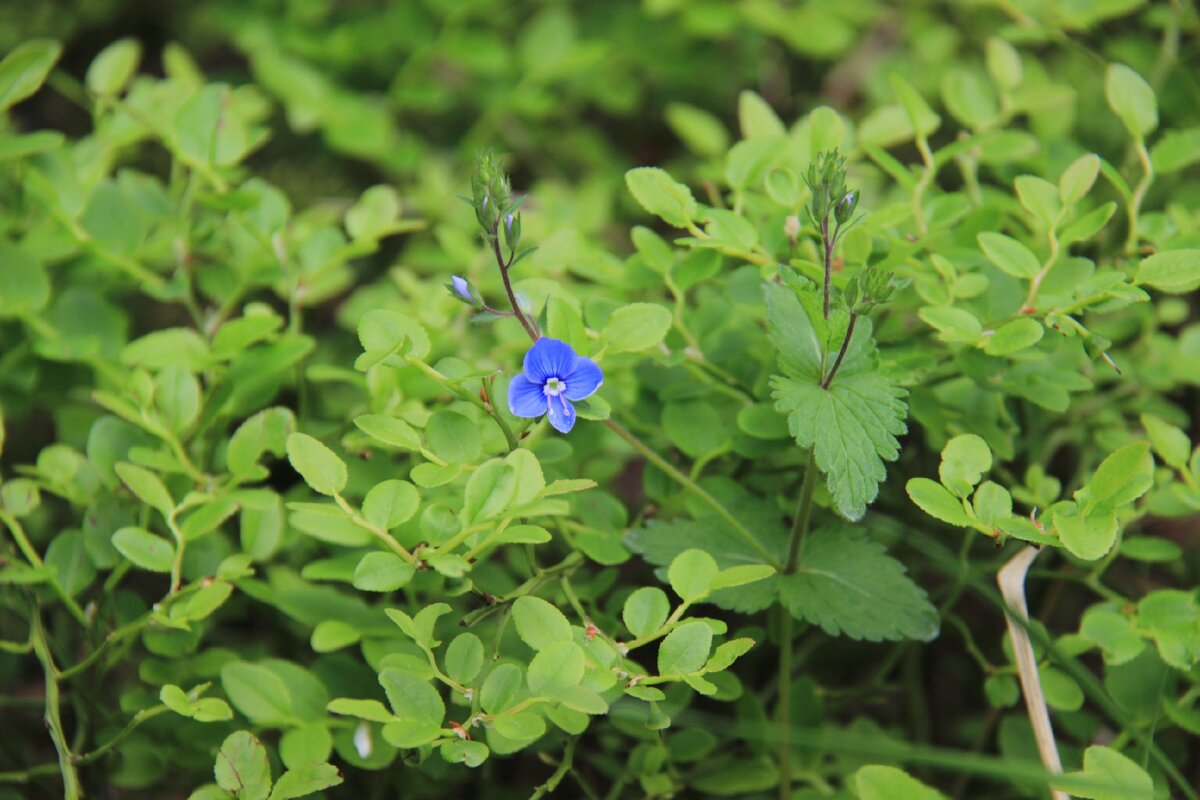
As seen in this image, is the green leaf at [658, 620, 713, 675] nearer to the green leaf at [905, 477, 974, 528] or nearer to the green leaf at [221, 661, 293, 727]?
the green leaf at [905, 477, 974, 528]

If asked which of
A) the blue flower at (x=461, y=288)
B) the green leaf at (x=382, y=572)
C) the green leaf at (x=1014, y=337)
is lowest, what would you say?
the green leaf at (x=382, y=572)

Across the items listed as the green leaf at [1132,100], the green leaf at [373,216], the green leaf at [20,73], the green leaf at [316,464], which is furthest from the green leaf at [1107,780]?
the green leaf at [20,73]

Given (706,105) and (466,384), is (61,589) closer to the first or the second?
(466,384)

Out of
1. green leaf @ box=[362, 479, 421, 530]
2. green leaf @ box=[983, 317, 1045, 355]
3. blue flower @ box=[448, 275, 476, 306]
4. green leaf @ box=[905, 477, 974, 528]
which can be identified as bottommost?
green leaf @ box=[905, 477, 974, 528]

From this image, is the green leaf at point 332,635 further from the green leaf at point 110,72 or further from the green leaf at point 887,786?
the green leaf at point 110,72

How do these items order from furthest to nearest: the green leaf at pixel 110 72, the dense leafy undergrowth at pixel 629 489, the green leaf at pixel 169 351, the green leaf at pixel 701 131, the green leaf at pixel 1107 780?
1. the green leaf at pixel 701 131
2. the green leaf at pixel 110 72
3. the green leaf at pixel 169 351
4. the dense leafy undergrowth at pixel 629 489
5. the green leaf at pixel 1107 780

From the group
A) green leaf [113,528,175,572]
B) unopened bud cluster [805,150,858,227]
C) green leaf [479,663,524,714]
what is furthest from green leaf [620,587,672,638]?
green leaf [113,528,175,572]
